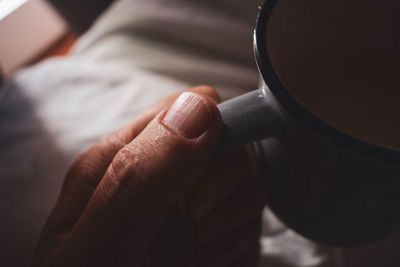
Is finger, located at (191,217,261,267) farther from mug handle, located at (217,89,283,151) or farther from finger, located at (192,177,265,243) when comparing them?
mug handle, located at (217,89,283,151)

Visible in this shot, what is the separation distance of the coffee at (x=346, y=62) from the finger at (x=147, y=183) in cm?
8

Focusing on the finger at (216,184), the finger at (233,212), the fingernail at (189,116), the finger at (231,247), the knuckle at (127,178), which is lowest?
the finger at (231,247)

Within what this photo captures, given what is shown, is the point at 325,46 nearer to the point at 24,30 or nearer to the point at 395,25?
the point at 395,25

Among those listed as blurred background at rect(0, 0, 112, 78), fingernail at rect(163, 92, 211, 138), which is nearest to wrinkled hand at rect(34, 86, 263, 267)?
fingernail at rect(163, 92, 211, 138)

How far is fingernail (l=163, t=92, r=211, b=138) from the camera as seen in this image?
0.26m

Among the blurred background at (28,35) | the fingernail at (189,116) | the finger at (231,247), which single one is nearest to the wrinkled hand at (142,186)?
the fingernail at (189,116)

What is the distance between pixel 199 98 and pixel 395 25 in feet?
0.53

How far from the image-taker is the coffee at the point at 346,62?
277mm

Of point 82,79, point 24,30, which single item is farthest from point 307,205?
point 24,30

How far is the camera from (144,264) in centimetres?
32

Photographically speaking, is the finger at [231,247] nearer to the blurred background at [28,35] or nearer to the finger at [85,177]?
the finger at [85,177]

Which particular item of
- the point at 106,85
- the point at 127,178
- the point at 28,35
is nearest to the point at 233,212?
the point at 127,178

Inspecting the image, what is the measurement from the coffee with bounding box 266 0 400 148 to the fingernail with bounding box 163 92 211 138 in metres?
0.06

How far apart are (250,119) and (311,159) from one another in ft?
0.14
